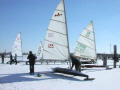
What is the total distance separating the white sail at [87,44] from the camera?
23391 millimetres

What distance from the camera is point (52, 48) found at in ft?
50.2

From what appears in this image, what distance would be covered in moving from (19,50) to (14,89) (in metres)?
24.8

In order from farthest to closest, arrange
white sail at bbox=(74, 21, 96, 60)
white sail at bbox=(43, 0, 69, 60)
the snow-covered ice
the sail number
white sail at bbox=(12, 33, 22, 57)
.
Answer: white sail at bbox=(12, 33, 22, 57) → the sail number → white sail at bbox=(74, 21, 96, 60) → white sail at bbox=(43, 0, 69, 60) → the snow-covered ice

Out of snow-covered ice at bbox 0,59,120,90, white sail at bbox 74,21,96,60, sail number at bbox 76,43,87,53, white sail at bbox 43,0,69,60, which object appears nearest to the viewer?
snow-covered ice at bbox 0,59,120,90

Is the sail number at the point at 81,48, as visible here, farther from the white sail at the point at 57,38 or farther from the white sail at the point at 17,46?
the white sail at the point at 17,46

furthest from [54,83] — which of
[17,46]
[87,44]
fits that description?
[17,46]

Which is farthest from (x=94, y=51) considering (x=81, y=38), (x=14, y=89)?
(x=14, y=89)

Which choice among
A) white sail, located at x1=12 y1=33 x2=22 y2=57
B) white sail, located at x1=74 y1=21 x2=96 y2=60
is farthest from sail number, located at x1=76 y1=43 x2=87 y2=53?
white sail, located at x1=12 y1=33 x2=22 y2=57

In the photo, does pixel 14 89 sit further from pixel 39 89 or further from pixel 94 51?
pixel 94 51

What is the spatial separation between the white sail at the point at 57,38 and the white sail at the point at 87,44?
867 centimetres

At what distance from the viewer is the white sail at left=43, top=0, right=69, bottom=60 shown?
14.6m

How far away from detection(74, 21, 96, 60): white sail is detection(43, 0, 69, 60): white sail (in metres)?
8.67

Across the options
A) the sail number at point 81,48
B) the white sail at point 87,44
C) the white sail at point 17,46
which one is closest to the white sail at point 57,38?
the white sail at point 87,44

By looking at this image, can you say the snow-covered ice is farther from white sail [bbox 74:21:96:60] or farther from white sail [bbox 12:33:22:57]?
white sail [bbox 12:33:22:57]
